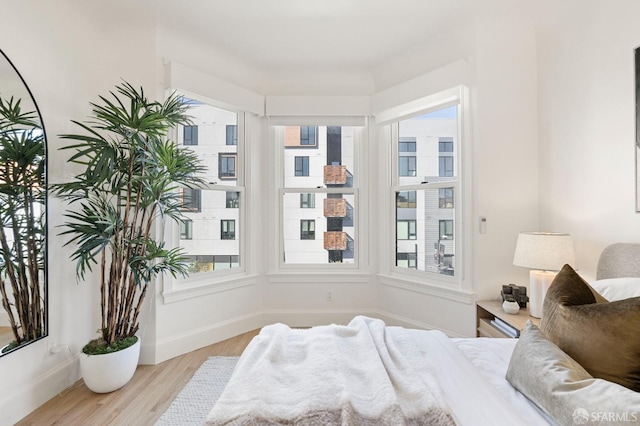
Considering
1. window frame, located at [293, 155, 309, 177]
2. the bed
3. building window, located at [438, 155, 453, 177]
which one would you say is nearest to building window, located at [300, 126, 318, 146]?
window frame, located at [293, 155, 309, 177]

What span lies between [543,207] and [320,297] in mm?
2116

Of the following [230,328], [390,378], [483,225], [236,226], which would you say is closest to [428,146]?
[483,225]

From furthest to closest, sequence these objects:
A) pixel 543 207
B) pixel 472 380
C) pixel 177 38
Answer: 1. pixel 177 38
2. pixel 543 207
3. pixel 472 380

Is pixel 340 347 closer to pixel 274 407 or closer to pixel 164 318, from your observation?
pixel 274 407

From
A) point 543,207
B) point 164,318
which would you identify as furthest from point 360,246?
point 164,318

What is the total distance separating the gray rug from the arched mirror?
960 millimetres

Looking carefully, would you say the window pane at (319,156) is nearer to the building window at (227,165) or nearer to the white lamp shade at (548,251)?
the building window at (227,165)

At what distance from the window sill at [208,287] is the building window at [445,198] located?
75.1 inches

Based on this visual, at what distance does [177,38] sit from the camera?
8.68ft

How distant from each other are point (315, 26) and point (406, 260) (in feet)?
7.35

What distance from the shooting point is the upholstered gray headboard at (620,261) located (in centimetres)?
156

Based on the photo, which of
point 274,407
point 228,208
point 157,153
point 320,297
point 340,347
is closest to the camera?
point 274,407

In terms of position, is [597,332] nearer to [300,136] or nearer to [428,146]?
[428,146]

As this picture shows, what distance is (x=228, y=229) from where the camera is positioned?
308 centimetres
